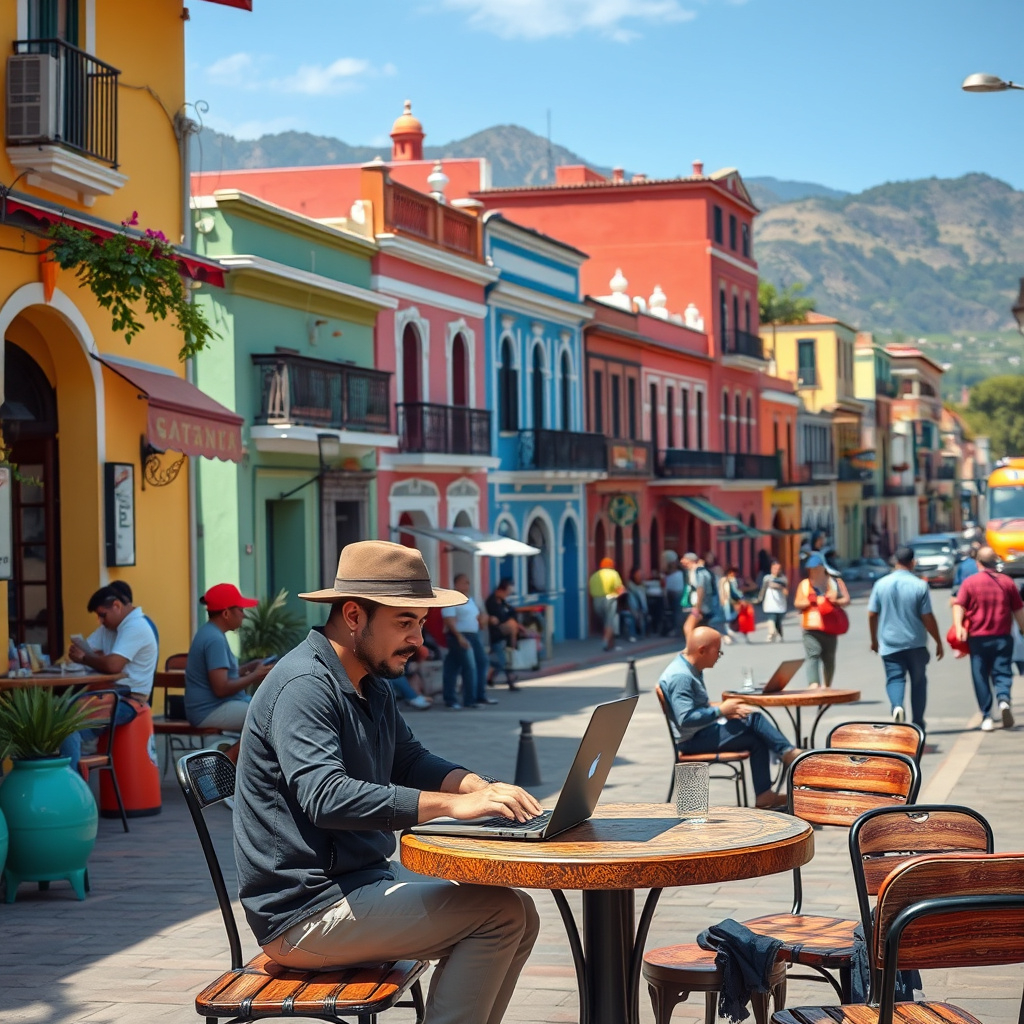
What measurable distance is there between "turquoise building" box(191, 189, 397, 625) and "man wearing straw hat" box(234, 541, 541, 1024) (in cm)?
1588

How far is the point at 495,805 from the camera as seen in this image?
474cm

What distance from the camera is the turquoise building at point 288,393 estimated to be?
22031 millimetres

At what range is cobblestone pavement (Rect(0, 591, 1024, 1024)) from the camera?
22.1 ft

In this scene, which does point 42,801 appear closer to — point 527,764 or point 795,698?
point 527,764

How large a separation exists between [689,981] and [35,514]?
11.6m

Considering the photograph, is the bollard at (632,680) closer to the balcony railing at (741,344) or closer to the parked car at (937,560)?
the balcony railing at (741,344)

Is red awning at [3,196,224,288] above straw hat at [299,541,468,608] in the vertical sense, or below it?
above

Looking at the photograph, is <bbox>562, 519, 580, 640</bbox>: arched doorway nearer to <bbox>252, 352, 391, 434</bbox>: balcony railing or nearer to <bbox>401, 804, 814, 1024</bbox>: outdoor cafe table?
<bbox>252, 352, 391, 434</bbox>: balcony railing

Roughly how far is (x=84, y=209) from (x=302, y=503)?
939 cm

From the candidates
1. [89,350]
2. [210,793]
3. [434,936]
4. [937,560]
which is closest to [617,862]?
[434,936]

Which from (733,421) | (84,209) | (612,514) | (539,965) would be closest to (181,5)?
(84,209)

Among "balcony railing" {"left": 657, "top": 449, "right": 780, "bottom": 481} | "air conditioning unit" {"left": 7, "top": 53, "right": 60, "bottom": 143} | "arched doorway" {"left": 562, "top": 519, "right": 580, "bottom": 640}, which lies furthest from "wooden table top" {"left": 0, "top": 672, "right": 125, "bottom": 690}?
"balcony railing" {"left": 657, "top": 449, "right": 780, "bottom": 481}

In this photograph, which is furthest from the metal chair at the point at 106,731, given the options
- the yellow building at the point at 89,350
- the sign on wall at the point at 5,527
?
the yellow building at the point at 89,350

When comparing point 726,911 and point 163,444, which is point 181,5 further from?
point 726,911
